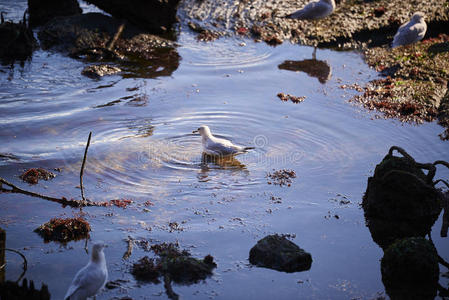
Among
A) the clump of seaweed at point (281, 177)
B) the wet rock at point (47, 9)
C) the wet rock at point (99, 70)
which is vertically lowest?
the clump of seaweed at point (281, 177)

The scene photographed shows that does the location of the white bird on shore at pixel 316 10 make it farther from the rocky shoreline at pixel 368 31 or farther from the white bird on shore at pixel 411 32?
the white bird on shore at pixel 411 32

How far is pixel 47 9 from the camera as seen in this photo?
1798cm

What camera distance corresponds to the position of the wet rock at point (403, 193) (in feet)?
28.6

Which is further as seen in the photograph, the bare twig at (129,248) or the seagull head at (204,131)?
the seagull head at (204,131)

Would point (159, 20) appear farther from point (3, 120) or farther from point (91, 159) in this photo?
point (91, 159)

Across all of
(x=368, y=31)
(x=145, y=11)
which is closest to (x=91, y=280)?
(x=145, y=11)

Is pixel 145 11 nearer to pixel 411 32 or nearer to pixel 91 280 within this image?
pixel 411 32

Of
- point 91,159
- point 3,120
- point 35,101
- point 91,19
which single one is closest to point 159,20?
point 91,19

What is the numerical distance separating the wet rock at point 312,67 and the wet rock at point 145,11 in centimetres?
409

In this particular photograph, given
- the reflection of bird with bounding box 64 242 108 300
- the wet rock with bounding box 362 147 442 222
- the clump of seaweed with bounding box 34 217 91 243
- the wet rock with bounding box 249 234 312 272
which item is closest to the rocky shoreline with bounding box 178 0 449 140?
the wet rock with bounding box 362 147 442 222

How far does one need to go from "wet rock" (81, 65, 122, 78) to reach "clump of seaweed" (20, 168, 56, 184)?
204 inches

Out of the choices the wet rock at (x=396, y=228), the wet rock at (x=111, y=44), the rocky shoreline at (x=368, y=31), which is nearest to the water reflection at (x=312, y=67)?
the rocky shoreline at (x=368, y=31)

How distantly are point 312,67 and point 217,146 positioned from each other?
640 cm

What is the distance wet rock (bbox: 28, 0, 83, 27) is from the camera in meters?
17.9
